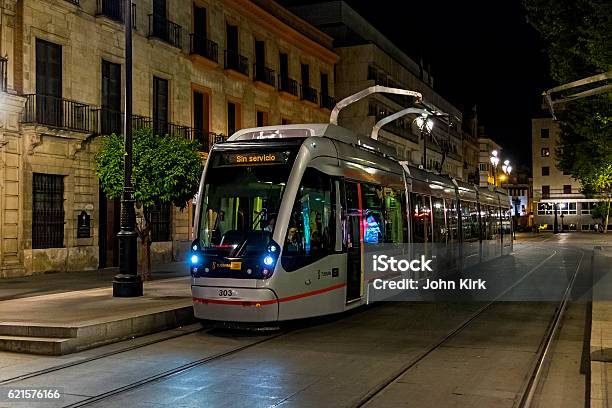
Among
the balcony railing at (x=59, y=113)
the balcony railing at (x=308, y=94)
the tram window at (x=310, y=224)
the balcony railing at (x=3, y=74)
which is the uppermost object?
the balcony railing at (x=308, y=94)

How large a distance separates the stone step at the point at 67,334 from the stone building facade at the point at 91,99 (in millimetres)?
11837

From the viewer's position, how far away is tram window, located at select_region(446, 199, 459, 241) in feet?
69.9

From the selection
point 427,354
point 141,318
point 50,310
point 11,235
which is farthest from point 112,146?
point 427,354

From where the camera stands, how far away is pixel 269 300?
434 inches

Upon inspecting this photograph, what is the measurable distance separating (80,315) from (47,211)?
12773 millimetres

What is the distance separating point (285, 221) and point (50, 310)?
5182 mm

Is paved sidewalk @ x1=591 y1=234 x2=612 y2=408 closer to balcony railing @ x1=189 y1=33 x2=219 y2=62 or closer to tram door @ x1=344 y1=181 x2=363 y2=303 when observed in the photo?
tram door @ x1=344 y1=181 x2=363 y2=303

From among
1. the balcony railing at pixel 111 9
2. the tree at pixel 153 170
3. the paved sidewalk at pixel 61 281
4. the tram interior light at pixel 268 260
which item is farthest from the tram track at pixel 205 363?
the balcony railing at pixel 111 9

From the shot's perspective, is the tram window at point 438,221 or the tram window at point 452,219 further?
the tram window at point 452,219

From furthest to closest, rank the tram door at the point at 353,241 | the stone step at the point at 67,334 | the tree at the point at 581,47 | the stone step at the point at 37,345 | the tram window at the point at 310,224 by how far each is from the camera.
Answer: the tree at the point at 581,47 < the tram door at the point at 353,241 < the tram window at the point at 310,224 < the stone step at the point at 67,334 < the stone step at the point at 37,345

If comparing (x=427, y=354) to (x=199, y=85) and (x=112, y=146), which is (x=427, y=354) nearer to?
(x=112, y=146)

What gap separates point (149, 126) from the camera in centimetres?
2883

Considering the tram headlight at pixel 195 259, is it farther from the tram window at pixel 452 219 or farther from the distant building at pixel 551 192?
the distant building at pixel 551 192

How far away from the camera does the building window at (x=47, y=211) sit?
76.9 feet
